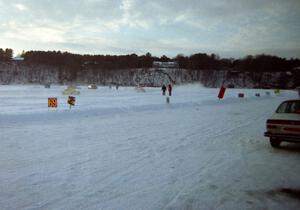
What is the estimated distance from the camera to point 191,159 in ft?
26.9

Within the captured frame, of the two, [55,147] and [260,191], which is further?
[55,147]

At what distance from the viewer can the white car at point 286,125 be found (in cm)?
895

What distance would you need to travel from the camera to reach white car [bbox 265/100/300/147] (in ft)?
29.4

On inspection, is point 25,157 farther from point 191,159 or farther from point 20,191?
point 191,159

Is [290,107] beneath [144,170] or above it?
above

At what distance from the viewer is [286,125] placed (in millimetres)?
9156

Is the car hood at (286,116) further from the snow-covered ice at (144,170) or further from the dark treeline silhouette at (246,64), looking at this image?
the dark treeline silhouette at (246,64)

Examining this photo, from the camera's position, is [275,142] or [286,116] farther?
[275,142]

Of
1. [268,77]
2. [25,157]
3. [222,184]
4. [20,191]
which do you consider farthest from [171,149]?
[268,77]

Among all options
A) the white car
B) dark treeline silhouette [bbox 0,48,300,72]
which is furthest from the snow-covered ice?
dark treeline silhouette [bbox 0,48,300,72]

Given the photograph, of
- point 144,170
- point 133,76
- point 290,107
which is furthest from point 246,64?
point 144,170

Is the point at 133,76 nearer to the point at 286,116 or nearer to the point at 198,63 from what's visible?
the point at 198,63

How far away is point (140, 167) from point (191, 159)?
1708 mm

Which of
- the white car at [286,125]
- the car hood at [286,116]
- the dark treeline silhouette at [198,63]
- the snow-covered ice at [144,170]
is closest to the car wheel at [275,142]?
the white car at [286,125]
